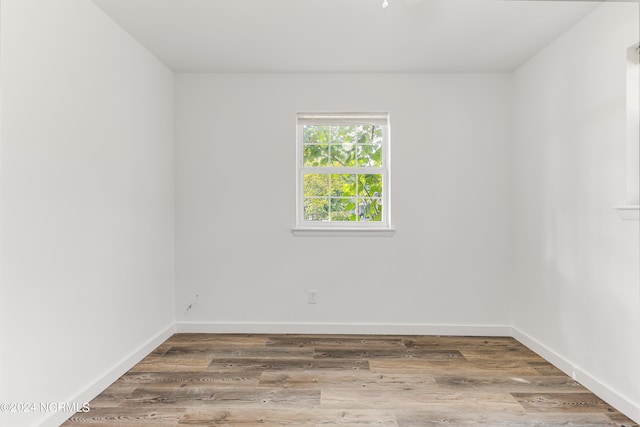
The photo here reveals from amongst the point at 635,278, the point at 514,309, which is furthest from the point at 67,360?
the point at 514,309

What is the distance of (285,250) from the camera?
383 centimetres

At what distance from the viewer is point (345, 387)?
2.64 metres

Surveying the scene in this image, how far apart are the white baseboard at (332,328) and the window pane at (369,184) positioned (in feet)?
4.07

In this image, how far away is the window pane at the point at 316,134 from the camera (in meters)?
3.95

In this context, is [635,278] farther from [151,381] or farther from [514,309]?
[151,381]

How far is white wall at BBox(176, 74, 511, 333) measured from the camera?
3785 mm

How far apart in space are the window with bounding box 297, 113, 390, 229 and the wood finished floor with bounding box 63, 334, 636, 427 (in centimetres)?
118

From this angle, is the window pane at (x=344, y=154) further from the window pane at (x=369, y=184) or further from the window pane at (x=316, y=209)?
the window pane at (x=316, y=209)

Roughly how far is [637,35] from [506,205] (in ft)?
5.91

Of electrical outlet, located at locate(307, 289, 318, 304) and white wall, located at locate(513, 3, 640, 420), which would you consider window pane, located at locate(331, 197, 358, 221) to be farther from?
white wall, located at locate(513, 3, 640, 420)

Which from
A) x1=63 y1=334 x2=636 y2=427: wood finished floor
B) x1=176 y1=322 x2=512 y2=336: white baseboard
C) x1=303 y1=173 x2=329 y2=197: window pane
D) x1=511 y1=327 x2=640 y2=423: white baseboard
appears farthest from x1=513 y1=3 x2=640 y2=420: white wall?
x1=303 y1=173 x2=329 y2=197: window pane

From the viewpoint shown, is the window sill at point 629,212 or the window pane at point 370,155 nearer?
the window sill at point 629,212

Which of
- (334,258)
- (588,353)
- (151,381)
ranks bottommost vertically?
(151,381)

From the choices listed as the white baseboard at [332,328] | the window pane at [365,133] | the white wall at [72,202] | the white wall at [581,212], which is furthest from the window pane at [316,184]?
the white wall at [581,212]
